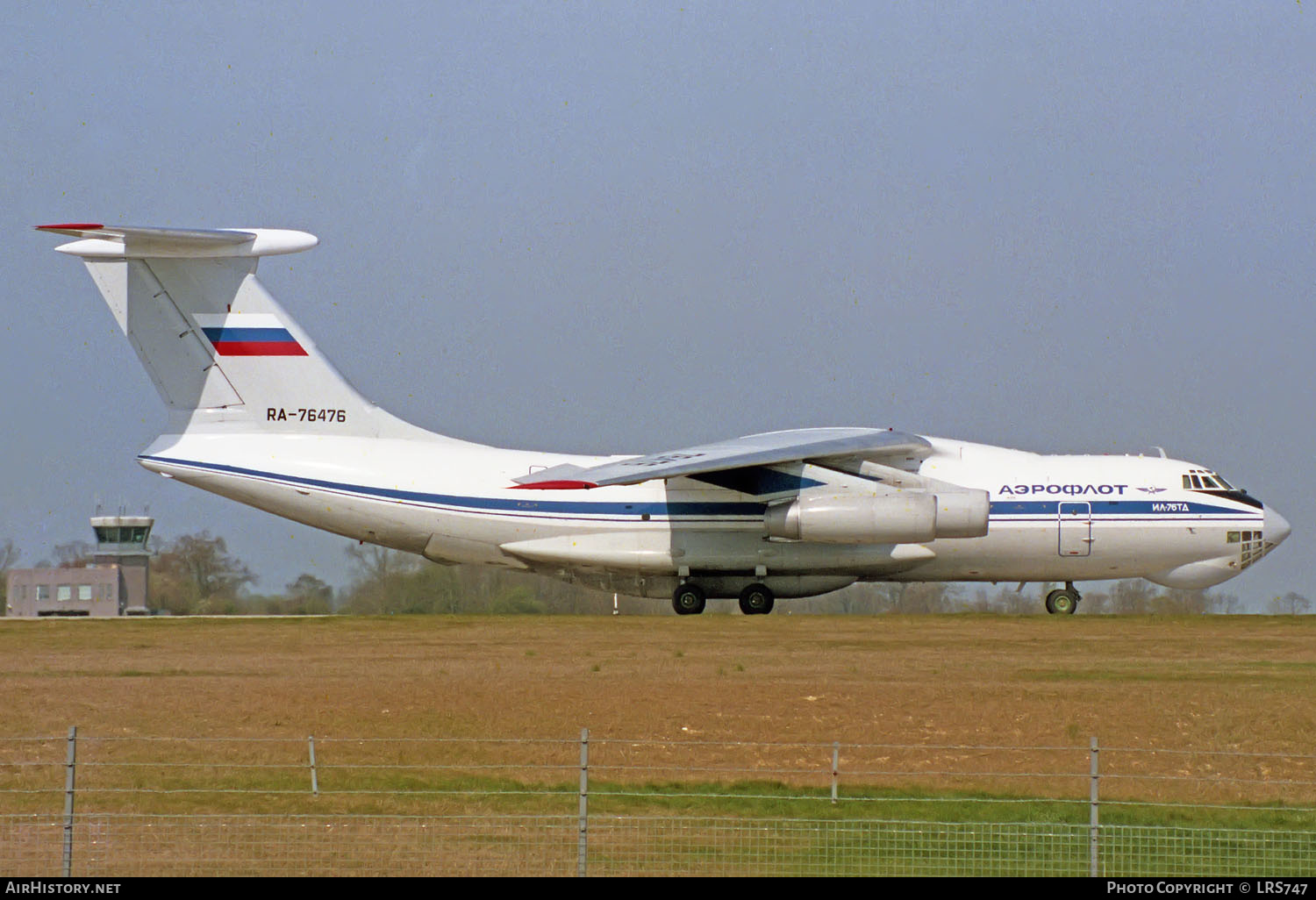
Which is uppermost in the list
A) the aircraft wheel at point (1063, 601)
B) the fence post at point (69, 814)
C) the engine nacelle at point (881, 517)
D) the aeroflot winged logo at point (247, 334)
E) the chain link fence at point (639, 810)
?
the aeroflot winged logo at point (247, 334)

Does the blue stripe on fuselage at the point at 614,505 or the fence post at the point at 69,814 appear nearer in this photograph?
the fence post at the point at 69,814

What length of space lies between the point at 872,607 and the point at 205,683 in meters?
15.7

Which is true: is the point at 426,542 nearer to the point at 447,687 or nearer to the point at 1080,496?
the point at 447,687

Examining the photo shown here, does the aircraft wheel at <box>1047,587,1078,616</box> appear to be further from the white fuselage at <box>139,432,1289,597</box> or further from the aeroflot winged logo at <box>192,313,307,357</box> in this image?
the aeroflot winged logo at <box>192,313,307,357</box>

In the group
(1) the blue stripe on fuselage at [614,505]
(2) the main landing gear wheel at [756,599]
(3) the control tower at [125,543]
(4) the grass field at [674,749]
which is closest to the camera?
(4) the grass field at [674,749]

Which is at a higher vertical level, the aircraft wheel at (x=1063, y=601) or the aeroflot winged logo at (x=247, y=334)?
the aeroflot winged logo at (x=247, y=334)

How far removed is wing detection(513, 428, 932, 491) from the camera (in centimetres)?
2111

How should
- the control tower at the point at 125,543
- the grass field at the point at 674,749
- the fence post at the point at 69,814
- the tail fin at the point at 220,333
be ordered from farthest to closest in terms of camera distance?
1. the control tower at the point at 125,543
2. the tail fin at the point at 220,333
3. the grass field at the point at 674,749
4. the fence post at the point at 69,814

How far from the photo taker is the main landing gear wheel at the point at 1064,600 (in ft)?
78.7

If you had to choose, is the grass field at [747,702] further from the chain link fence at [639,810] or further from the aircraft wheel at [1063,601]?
the aircraft wheel at [1063,601]

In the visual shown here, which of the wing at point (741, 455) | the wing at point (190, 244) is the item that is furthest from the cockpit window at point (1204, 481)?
the wing at point (190, 244)

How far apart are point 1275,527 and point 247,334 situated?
593 inches

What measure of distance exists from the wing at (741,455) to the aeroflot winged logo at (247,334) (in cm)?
409

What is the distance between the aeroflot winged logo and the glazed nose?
14284 millimetres
